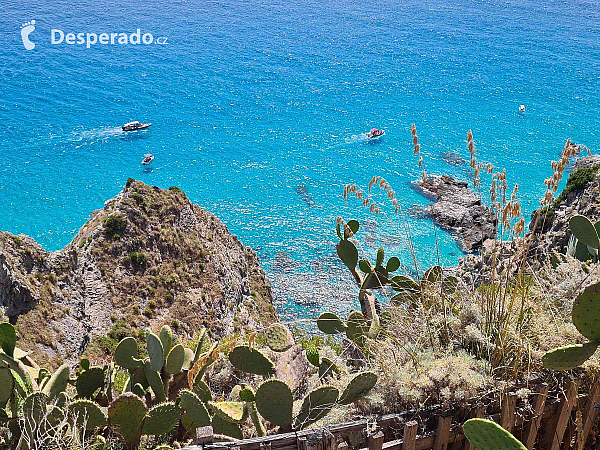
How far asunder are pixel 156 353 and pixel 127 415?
55cm

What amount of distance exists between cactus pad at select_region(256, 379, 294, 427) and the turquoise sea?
16042 millimetres

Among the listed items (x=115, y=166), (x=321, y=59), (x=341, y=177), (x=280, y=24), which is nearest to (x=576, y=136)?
(x=341, y=177)

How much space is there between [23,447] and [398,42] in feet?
186

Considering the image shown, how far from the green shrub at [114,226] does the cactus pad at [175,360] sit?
1391 centimetres

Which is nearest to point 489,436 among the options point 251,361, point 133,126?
point 251,361

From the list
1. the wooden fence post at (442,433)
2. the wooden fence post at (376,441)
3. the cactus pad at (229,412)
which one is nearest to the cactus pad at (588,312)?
the wooden fence post at (442,433)

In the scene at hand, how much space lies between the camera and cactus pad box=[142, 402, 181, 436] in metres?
3.64

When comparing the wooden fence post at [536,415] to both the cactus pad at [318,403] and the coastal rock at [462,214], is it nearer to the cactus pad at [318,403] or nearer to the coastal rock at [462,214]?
the cactus pad at [318,403]

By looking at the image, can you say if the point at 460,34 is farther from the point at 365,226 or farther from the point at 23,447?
the point at 23,447

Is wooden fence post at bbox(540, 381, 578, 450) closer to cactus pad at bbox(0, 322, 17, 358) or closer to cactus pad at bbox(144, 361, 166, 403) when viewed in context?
cactus pad at bbox(144, 361, 166, 403)

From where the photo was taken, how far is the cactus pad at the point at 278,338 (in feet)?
15.6

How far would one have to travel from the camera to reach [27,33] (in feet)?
170

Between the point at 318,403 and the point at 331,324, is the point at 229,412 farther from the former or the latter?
the point at 331,324

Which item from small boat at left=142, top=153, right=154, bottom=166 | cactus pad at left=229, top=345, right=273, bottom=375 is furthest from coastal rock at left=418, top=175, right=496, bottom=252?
cactus pad at left=229, top=345, right=273, bottom=375
